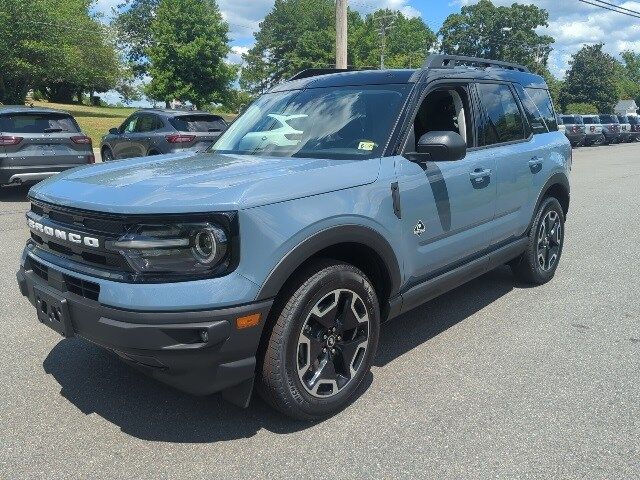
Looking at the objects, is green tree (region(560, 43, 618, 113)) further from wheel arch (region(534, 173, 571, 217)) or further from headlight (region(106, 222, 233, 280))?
headlight (region(106, 222, 233, 280))

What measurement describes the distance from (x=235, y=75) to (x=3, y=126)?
40.5 meters

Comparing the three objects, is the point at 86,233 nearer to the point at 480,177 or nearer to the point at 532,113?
the point at 480,177

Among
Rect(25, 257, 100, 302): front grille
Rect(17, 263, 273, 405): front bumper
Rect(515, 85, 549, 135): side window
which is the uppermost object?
Rect(515, 85, 549, 135): side window

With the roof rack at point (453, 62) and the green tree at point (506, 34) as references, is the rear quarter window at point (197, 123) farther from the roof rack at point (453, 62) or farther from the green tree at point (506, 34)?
the green tree at point (506, 34)

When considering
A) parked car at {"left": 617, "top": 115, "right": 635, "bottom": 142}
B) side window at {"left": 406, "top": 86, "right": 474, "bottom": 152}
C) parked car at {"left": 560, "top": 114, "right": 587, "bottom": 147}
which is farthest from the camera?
parked car at {"left": 617, "top": 115, "right": 635, "bottom": 142}

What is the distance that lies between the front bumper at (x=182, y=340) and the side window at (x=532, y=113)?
341 centimetres

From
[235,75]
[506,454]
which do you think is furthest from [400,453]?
[235,75]

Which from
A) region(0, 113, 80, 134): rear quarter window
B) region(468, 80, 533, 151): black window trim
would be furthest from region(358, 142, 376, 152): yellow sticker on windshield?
region(0, 113, 80, 134): rear quarter window

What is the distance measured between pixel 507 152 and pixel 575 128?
29.9 metres

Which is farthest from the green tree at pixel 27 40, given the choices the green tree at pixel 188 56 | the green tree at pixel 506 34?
the green tree at pixel 506 34

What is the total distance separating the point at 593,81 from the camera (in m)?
77.6

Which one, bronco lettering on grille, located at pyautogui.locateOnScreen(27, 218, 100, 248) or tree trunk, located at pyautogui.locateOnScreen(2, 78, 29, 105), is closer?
bronco lettering on grille, located at pyautogui.locateOnScreen(27, 218, 100, 248)

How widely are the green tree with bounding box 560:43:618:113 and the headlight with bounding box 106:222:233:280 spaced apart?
282 ft

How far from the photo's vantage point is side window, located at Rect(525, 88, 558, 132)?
526 centimetres
